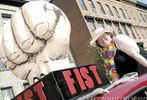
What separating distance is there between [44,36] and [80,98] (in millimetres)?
2725

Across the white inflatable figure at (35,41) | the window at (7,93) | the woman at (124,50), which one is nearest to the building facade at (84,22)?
the window at (7,93)

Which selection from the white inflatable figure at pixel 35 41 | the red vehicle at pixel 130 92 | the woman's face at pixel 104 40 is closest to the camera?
the red vehicle at pixel 130 92

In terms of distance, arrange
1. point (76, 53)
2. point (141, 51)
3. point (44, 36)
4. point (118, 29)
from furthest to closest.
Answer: point (118, 29)
point (76, 53)
point (44, 36)
point (141, 51)

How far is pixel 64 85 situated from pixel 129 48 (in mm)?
1630

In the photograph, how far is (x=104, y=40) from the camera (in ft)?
14.1

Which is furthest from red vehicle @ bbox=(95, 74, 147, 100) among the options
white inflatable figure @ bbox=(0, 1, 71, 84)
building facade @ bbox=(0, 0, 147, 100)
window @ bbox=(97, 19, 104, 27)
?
window @ bbox=(97, 19, 104, 27)

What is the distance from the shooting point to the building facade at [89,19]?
116ft

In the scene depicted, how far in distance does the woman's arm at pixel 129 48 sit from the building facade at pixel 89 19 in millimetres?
29514

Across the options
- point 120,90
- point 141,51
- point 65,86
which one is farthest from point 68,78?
point 141,51

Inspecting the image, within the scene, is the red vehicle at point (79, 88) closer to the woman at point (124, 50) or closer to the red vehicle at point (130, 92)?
the red vehicle at point (130, 92)

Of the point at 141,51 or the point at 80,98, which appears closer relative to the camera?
the point at 80,98

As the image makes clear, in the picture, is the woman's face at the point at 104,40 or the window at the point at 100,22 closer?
the woman's face at the point at 104,40

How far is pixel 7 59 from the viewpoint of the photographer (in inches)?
207

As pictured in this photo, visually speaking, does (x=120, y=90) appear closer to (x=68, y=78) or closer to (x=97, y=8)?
(x=68, y=78)
